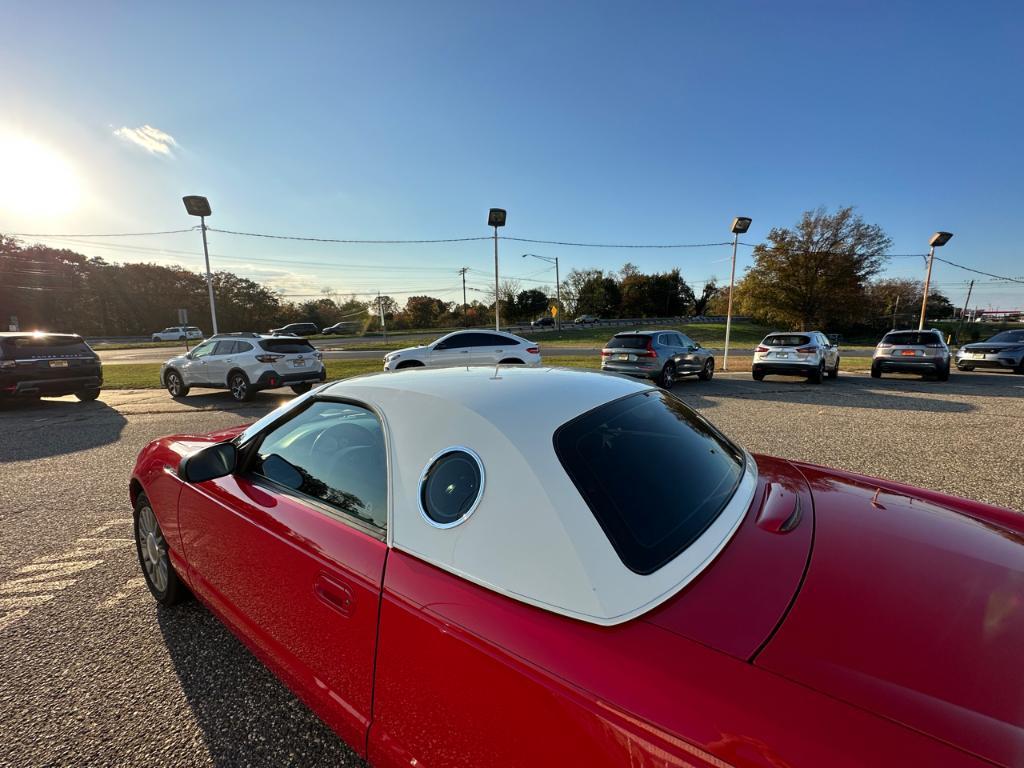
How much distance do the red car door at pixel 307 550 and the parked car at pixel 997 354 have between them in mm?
20257

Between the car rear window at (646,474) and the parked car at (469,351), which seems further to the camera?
the parked car at (469,351)

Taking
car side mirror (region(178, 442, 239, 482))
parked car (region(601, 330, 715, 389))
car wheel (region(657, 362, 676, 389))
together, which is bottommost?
car wheel (region(657, 362, 676, 389))

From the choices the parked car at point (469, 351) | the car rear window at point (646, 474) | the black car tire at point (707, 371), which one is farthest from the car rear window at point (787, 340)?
the car rear window at point (646, 474)

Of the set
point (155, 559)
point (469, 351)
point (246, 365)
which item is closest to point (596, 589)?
point (155, 559)

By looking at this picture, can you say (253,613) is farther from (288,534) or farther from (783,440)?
(783,440)

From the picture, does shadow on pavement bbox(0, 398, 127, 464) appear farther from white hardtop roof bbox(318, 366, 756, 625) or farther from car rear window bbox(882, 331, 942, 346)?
car rear window bbox(882, 331, 942, 346)

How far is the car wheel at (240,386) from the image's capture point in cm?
1001

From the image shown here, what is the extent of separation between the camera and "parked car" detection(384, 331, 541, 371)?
12.5m

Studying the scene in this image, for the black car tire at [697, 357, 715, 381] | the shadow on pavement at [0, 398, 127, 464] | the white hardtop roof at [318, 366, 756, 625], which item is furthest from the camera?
the black car tire at [697, 357, 715, 381]

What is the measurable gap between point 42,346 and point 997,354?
2568 cm

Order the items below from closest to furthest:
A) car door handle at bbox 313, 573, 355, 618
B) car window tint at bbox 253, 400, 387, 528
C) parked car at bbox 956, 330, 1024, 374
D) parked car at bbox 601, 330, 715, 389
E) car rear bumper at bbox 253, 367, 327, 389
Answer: car door handle at bbox 313, 573, 355, 618 → car window tint at bbox 253, 400, 387, 528 → car rear bumper at bbox 253, 367, 327, 389 → parked car at bbox 601, 330, 715, 389 → parked car at bbox 956, 330, 1024, 374

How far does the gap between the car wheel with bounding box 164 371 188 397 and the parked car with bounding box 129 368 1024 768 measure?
37.5ft

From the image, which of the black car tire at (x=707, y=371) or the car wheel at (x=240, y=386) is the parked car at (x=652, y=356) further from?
the car wheel at (x=240, y=386)

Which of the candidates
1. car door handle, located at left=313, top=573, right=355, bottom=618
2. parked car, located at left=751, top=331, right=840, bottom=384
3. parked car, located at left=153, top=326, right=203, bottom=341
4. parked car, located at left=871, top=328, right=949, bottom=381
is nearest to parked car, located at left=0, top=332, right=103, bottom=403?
car door handle, located at left=313, top=573, right=355, bottom=618
